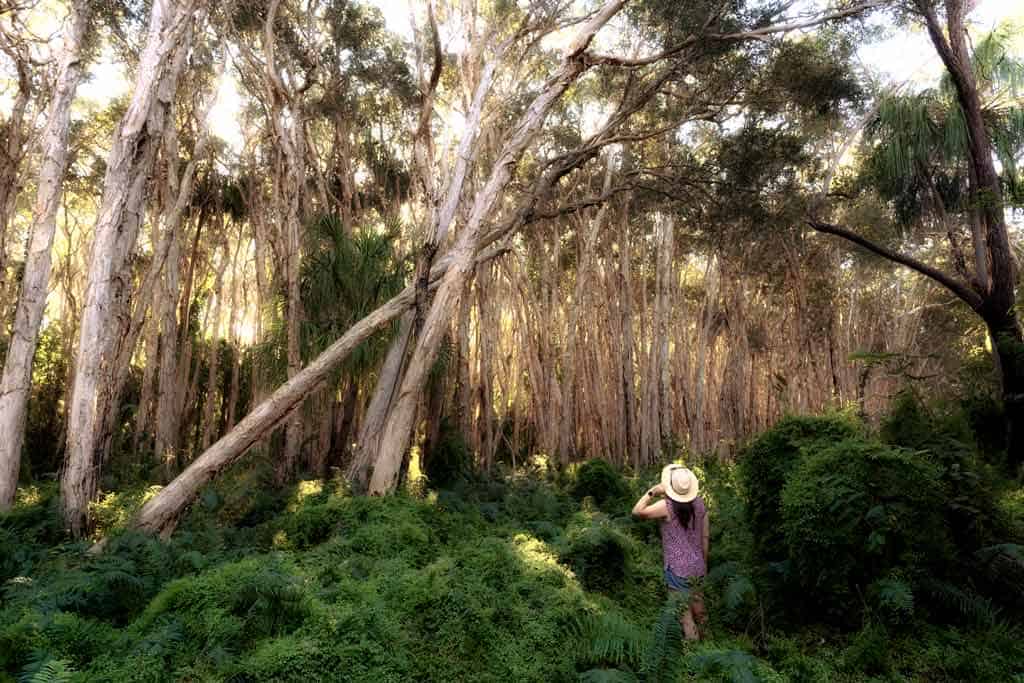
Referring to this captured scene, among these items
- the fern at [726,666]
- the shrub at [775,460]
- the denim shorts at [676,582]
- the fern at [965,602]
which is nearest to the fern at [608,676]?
the fern at [726,666]

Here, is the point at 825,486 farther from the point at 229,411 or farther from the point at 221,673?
the point at 229,411

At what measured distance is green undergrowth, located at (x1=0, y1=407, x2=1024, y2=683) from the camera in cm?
354

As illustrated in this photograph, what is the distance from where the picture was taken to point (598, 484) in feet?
32.4

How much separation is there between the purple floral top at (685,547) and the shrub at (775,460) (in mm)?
859

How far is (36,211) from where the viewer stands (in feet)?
24.6

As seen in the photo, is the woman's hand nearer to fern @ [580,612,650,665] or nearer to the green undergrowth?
the green undergrowth

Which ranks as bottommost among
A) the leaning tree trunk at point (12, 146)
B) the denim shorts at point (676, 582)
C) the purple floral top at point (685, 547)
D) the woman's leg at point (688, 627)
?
the woman's leg at point (688, 627)

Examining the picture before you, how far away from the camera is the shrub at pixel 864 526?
4371 mm

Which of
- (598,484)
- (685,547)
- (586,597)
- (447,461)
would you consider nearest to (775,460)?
(685,547)

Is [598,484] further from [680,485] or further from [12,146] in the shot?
[12,146]

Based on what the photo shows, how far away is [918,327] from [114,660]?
22.0 metres

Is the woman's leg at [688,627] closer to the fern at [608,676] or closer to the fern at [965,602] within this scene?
the fern at [608,676]

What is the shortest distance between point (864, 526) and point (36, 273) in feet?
28.4

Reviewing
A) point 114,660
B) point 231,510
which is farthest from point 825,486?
point 231,510
